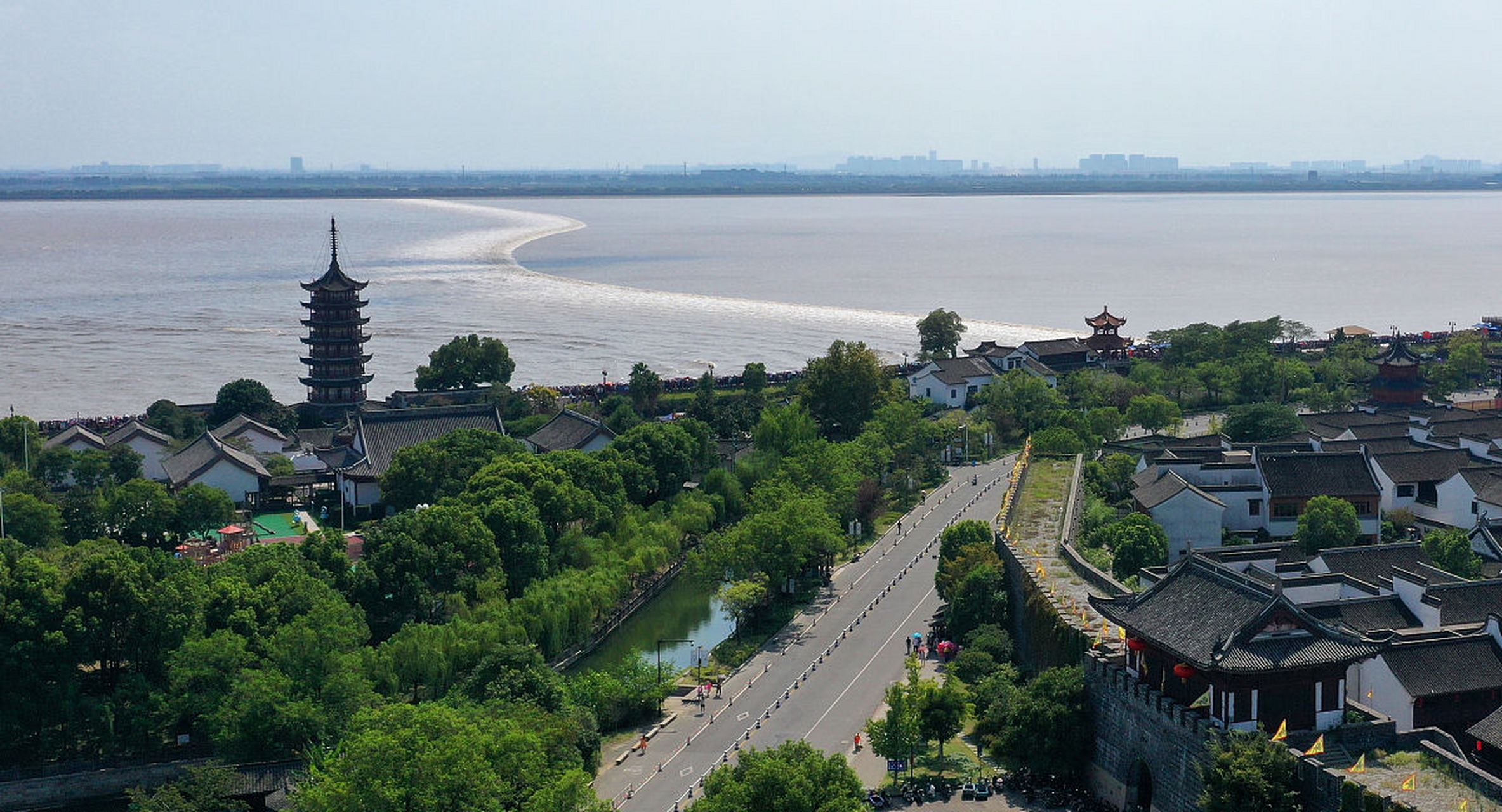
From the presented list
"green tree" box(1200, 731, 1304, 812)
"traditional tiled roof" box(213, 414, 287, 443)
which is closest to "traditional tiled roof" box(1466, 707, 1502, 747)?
"green tree" box(1200, 731, 1304, 812)

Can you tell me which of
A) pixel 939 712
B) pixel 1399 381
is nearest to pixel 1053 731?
pixel 939 712

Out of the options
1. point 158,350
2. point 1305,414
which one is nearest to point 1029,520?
point 1305,414

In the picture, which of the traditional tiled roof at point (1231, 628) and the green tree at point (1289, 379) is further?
the green tree at point (1289, 379)

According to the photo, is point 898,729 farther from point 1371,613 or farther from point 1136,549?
point 1136,549

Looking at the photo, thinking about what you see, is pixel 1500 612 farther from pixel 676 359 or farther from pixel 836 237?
pixel 836 237

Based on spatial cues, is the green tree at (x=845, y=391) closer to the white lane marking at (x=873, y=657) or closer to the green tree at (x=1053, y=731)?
the white lane marking at (x=873, y=657)

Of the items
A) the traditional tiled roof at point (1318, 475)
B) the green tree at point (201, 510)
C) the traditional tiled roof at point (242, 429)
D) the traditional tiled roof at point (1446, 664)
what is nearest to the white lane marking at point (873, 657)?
the traditional tiled roof at point (1318, 475)

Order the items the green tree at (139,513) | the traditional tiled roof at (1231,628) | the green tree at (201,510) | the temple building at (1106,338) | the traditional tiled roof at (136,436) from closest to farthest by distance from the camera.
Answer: the traditional tiled roof at (1231,628) < the green tree at (139,513) < the green tree at (201,510) < the traditional tiled roof at (136,436) < the temple building at (1106,338)
